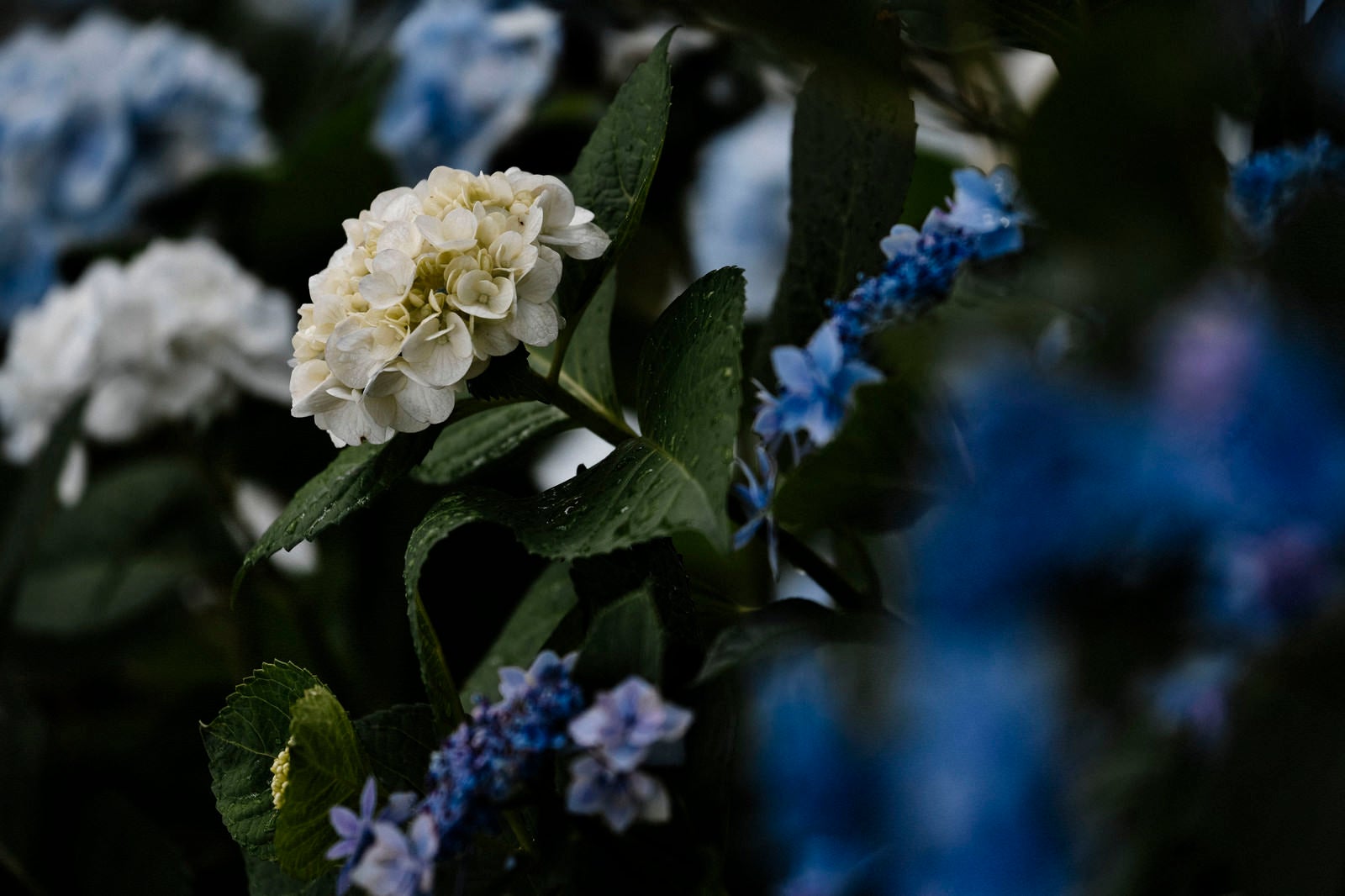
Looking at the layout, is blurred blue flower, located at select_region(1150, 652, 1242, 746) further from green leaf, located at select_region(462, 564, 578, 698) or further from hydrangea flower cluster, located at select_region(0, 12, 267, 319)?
hydrangea flower cluster, located at select_region(0, 12, 267, 319)

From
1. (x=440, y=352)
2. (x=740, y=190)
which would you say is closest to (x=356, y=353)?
(x=440, y=352)

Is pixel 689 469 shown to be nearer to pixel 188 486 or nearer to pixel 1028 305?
pixel 1028 305

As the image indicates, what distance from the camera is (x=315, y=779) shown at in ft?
0.73

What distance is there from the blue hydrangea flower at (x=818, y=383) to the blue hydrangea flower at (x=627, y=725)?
5 cm

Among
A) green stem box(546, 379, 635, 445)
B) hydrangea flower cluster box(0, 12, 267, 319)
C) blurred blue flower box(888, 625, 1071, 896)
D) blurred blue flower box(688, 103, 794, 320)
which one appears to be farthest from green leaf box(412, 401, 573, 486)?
hydrangea flower cluster box(0, 12, 267, 319)

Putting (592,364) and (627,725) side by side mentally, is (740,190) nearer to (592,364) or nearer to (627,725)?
(592,364)

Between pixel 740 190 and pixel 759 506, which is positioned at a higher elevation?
pixel 759 506

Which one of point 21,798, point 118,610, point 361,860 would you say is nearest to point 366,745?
point 361,860

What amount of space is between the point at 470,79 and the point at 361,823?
19.8 inches

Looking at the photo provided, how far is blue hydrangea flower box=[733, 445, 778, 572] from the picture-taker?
223 mm

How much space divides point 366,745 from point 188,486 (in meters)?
0.49

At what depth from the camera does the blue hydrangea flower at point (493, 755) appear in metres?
0.19

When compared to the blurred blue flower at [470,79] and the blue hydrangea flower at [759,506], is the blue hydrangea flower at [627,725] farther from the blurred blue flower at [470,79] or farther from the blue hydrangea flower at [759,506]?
the blurred blue flower at [470,79]

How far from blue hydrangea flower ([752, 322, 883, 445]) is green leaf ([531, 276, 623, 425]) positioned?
3.1 inches
